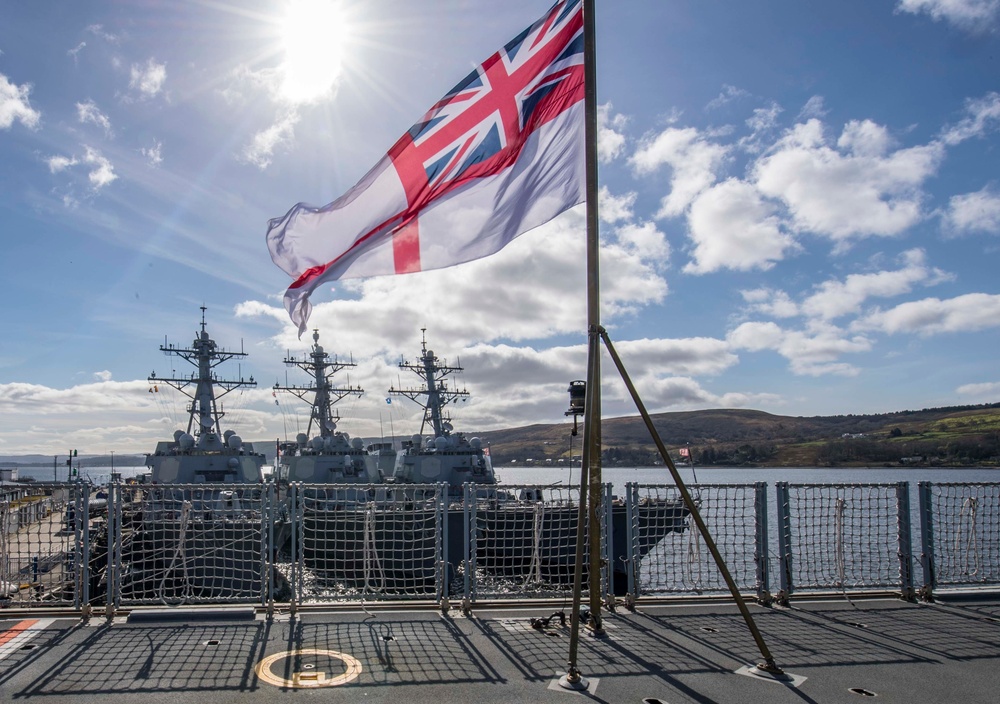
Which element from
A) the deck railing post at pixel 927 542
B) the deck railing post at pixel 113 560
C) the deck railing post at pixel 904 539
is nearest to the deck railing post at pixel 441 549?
the deck railing post at pixel 113 560

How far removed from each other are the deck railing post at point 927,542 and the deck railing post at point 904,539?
141 mm

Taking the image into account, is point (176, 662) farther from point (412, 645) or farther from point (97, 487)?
point (97, 487)

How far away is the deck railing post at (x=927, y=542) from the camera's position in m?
7.52

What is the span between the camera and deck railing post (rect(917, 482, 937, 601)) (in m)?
7.52

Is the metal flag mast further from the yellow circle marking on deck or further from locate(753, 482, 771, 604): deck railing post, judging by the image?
locate(753, 482, 771, 604): deck railing post

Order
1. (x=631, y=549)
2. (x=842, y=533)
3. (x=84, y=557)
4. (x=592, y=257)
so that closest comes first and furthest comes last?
(x=592, y=257)
(x=84, y=557)
(x=631, y=549)
(x=842, y=533)

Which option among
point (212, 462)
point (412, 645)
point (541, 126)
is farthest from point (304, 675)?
point (212, 462)

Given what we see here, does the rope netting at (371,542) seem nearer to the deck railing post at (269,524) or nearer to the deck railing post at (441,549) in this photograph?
the deck railing post at (441,549)

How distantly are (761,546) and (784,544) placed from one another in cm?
39

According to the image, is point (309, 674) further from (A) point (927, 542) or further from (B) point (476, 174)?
(A) point (927, 542)

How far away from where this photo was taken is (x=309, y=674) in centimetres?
494

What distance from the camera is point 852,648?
5637 mm

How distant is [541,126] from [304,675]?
4797 millimetres

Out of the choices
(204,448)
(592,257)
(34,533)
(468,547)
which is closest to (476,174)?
(592,257)
